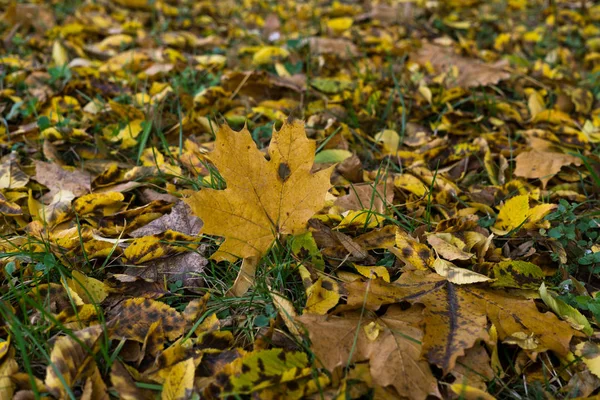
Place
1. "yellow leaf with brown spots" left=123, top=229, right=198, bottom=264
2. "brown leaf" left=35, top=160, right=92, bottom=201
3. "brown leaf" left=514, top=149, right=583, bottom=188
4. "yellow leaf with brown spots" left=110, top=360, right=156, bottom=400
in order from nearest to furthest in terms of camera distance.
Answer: "yellow leaf with brown spots" left=110, top=360, right=156, bottom=400
"yellow leaf with brown spots" left=123, top=229, right=198, bottom=264
"brown leaf" left=35, top=160, right=92, bottom=201
"brown leaf" left=514, top=149, right=583, bottom=188

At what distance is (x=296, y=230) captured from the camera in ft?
4.62

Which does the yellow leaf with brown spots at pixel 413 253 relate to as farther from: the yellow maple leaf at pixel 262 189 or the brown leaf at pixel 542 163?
the brown leaf at pixel 542 163

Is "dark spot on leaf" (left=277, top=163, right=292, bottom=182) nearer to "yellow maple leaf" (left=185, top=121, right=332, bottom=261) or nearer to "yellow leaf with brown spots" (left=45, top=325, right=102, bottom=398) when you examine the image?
"yellow maple leaf" (left=185, top=121, right=332, bottom=261)

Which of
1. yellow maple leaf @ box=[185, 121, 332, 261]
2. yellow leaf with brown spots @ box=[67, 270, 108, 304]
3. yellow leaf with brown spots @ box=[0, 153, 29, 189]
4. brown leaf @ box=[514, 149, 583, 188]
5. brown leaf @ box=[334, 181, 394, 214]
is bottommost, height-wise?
brown leaf @ box=[514, 149, 583, 188]

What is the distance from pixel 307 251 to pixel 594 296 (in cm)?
79

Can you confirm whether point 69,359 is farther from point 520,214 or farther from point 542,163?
point 542,163

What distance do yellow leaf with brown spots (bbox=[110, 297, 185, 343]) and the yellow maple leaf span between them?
19cm

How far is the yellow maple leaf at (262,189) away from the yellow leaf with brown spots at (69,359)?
14.1 inches

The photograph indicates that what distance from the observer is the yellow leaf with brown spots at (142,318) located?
4.19 feet

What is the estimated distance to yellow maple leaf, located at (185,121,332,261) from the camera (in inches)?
53.4

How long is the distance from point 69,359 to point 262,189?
0.61 m

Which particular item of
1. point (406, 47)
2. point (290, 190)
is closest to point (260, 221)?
point (290, 190)

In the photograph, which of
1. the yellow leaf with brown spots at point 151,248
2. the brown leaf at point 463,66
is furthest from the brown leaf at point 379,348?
the brown leaf at point 463,66

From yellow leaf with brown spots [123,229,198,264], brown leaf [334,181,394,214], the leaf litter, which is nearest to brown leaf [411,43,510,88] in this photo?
the leaf litter
